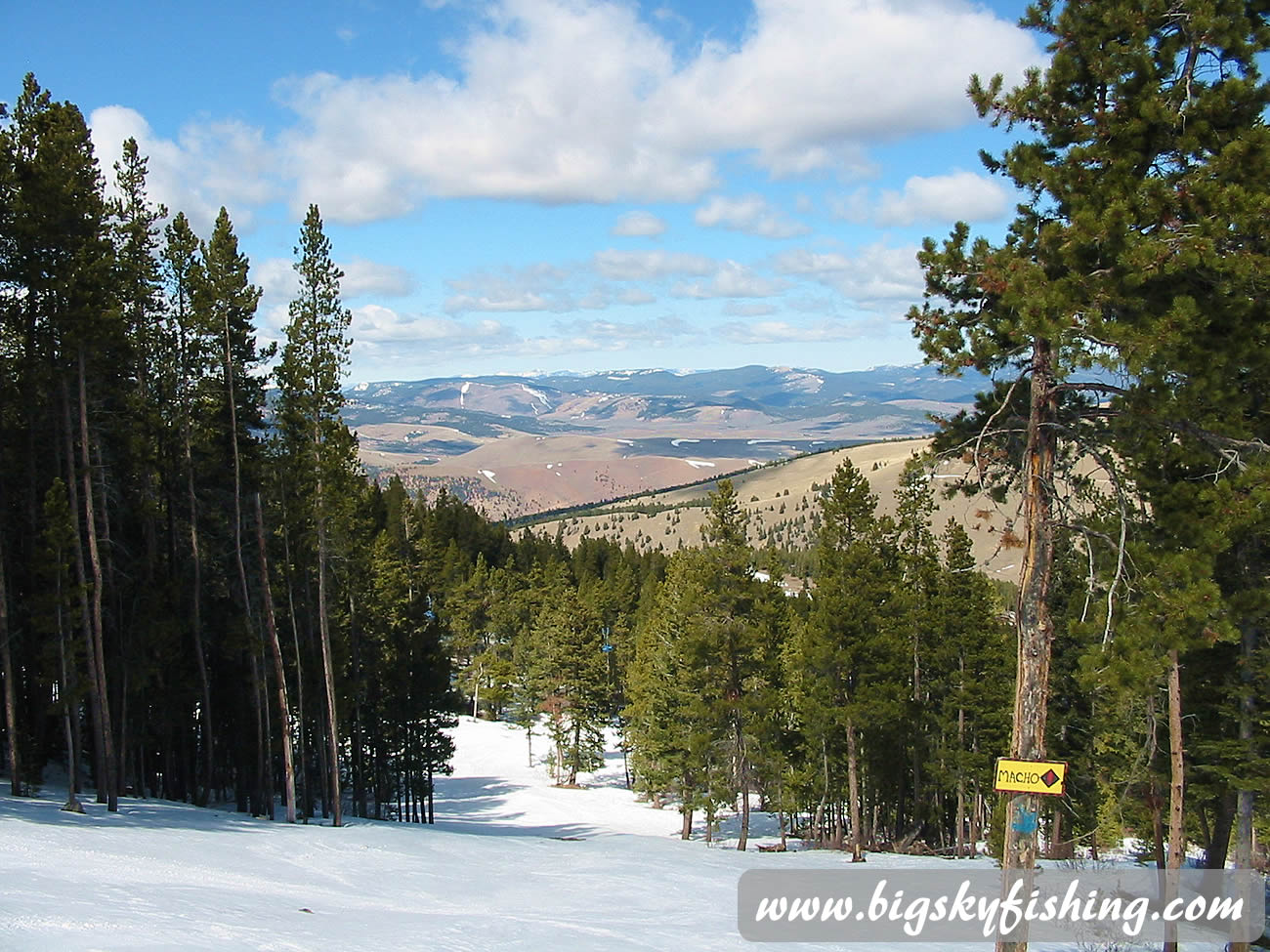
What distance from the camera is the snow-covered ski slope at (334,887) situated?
10367mm

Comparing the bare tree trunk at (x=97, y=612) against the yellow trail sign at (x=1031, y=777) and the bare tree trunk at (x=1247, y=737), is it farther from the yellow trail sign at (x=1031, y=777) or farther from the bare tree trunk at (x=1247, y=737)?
the bare tree trunk at (x=1247, y=737)

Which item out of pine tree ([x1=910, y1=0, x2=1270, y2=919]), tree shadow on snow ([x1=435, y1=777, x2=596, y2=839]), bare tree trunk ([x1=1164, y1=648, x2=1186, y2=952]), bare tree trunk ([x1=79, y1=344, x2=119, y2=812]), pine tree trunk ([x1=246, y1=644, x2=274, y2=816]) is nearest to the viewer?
pine tree ([x1=910, y1=0, x2=1270, y2=919])

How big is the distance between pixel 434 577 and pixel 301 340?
4721cm

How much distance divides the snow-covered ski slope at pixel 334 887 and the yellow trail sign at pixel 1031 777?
17.4 feet

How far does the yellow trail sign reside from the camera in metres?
10.1

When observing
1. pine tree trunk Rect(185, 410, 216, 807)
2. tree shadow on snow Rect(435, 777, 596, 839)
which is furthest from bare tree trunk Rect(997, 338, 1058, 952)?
tree shadow on snow Rect(435, 777, 596, 839)

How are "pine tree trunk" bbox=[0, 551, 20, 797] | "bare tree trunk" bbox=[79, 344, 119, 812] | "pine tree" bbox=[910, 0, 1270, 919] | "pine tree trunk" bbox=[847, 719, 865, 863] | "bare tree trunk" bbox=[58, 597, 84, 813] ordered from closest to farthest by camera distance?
"pine tree" bbox=[910, 0, 1270, 919] < "bare tree trunk" bbox=[58, 597, 84, 813] < "pine tree trunk" bbox=[0, 551, 20, 797] < "bare tree trunk" bbox=[79, 344, 119, 812] < "pine tree trunk" bbox=[847, 719, 865, 863]

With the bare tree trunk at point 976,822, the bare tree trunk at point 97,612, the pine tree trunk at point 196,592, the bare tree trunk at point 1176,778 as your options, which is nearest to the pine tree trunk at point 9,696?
the bare tree trunk at point 97,612

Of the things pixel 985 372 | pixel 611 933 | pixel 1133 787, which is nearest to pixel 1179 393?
pixel 985 372

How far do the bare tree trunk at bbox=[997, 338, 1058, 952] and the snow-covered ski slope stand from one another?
15.9ft

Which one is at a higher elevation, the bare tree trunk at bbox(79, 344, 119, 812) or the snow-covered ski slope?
the bare tree trunk at bbox(79, 344, 119, 812)

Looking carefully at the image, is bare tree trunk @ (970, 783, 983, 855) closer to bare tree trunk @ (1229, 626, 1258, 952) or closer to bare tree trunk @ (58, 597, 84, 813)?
bare tree trunk @ (1229, 626, 1258, 952)

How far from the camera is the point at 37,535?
77.2 ft

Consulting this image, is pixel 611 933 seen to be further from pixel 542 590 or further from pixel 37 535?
pixel 542 590
